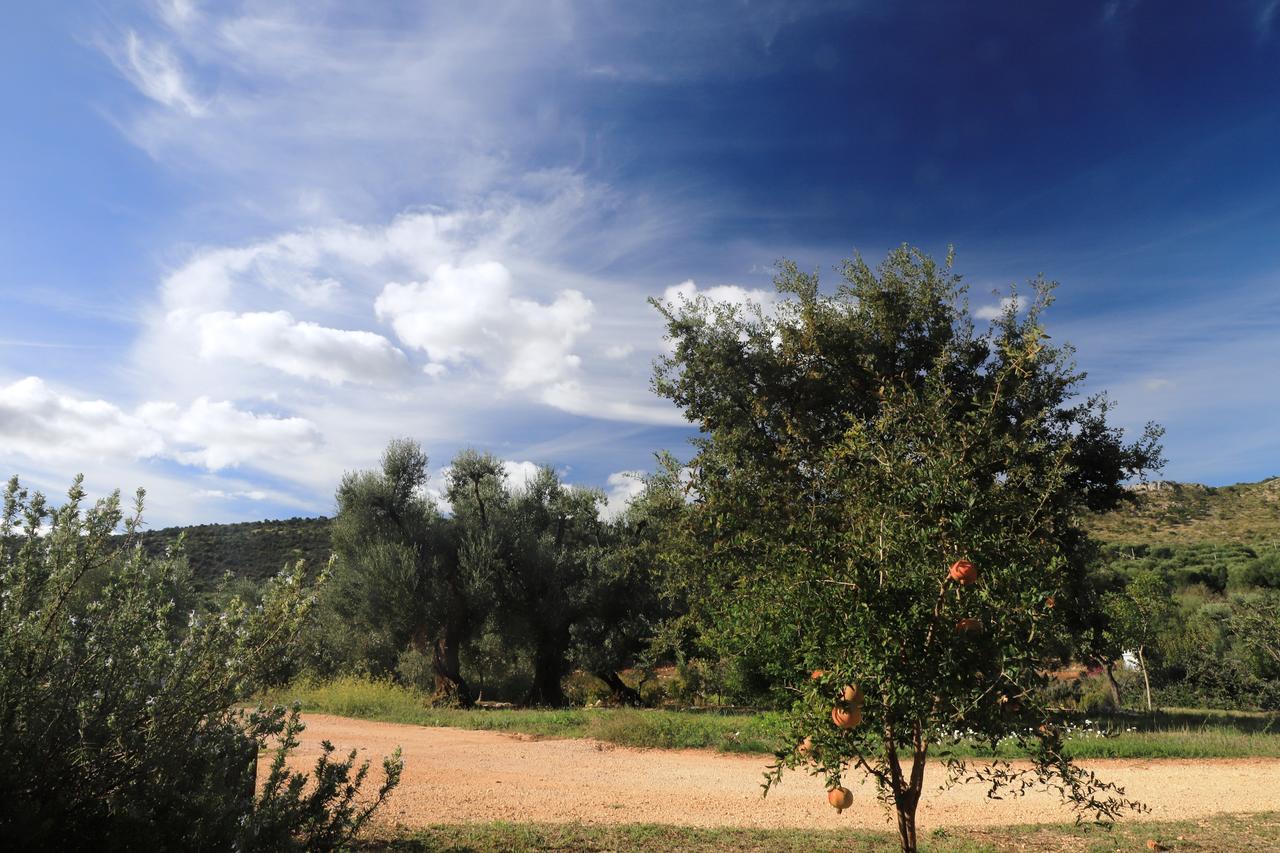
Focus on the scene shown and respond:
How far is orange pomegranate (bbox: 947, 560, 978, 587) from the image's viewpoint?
4219 millimetres

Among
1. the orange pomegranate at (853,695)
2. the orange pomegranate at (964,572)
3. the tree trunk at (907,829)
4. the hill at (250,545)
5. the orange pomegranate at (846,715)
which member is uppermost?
the hill at (250,545)

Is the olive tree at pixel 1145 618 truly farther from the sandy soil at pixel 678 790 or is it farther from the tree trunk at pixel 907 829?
the tree trunk at pixel 907 829

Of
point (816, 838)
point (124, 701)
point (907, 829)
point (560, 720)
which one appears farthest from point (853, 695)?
point (560, 720)

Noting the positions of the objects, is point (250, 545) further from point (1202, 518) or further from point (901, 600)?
point (1202, 518)

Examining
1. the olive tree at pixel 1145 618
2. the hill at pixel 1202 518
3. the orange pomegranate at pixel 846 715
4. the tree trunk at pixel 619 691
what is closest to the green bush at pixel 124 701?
the orange pomegranate at pixel 846 715

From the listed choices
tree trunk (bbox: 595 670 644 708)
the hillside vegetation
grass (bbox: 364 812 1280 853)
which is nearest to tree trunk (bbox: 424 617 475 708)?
tree trunk (bbox: 595 670 644 708)

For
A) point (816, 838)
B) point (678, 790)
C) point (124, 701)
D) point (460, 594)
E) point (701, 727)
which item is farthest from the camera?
point (460, 594)

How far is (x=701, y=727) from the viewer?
13586 mm

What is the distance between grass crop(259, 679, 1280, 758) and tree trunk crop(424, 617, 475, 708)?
141cm

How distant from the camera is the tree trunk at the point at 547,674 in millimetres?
22766

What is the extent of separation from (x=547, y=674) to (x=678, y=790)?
1440 centimetres

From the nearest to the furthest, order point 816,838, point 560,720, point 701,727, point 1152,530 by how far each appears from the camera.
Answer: point 816,838 → point 701,727 → point 560,720 → point 1152,530

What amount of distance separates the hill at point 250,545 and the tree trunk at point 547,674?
66.9 ft

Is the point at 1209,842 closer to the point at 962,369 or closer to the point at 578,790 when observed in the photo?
the point at 578,790
